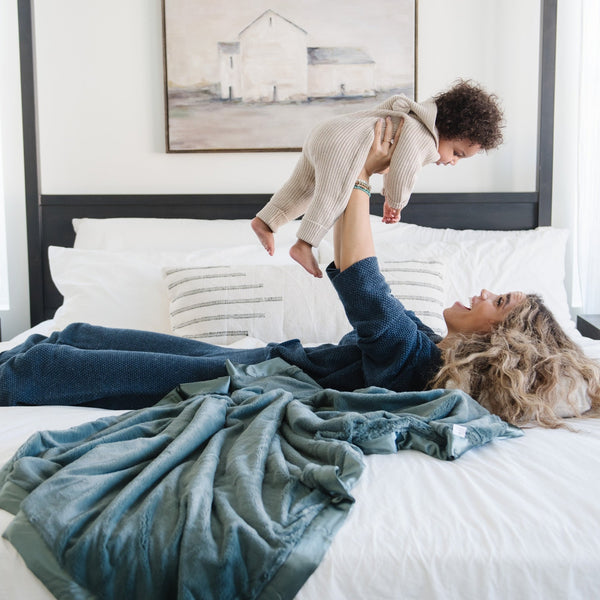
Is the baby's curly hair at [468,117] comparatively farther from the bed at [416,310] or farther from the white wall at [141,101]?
the white wall at [141,101]

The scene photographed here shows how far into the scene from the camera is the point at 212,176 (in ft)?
9.45

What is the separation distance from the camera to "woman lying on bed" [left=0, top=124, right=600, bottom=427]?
4.78ft

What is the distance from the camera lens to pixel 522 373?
1.44 meters

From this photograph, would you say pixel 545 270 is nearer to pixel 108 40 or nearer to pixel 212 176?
pixel 212 176

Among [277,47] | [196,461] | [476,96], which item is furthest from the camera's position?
[277,47]

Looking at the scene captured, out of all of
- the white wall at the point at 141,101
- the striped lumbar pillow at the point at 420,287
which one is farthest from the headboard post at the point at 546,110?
the striped lumbar pillow at the point at 420,287

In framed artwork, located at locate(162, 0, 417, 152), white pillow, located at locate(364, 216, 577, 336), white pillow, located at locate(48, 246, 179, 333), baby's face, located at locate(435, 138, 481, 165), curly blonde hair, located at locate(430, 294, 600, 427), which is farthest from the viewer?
framed artwork, located at locate(162, 0, 417, 152)

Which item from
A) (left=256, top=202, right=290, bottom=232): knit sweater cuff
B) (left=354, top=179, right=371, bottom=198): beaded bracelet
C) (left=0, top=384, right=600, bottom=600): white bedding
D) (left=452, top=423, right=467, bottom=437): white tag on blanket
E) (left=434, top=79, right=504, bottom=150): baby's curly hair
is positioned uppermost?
(left=434, top=79, right=504, bottom=150): baby's curly hair

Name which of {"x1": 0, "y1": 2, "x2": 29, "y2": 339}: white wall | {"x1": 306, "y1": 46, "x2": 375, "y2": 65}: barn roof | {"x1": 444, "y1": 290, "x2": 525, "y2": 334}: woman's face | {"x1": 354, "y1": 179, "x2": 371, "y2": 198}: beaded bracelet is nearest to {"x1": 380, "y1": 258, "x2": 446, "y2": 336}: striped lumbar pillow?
{"x1": 444, "y1": 290, "x2": 525, "y2": 334}: woman's face

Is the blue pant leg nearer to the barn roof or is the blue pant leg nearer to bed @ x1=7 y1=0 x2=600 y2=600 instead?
bed @ x1=7 y1=0 x2=600 y2=600

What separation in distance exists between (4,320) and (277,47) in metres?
1.70

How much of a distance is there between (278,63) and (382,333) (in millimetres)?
1712

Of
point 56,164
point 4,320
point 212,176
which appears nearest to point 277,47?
point 212,176

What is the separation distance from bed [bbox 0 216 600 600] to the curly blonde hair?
0.07 meters
